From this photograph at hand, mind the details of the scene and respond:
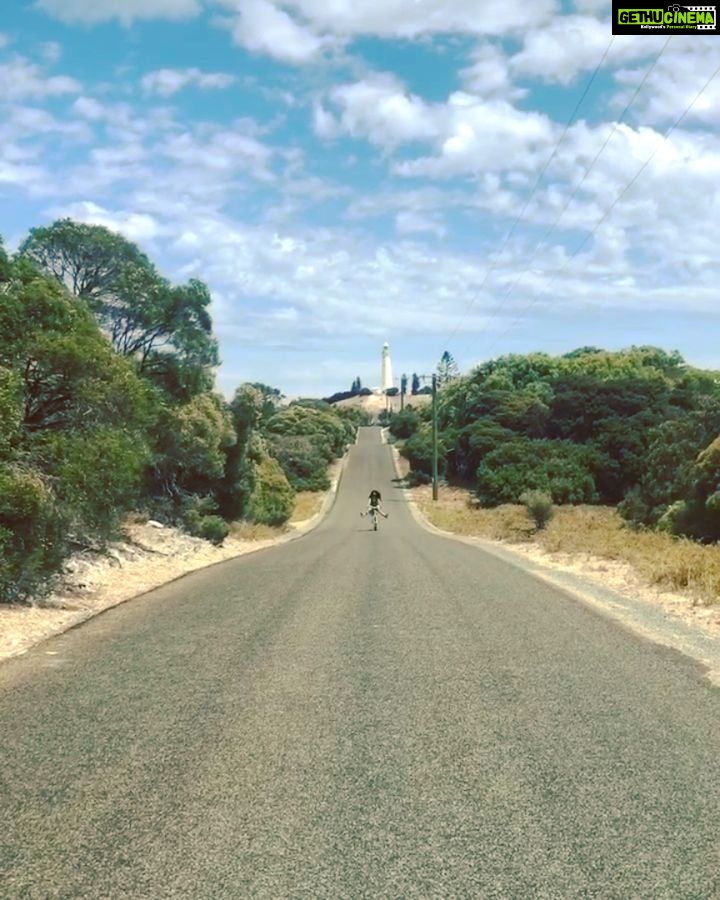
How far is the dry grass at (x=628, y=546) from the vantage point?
16.5 metres

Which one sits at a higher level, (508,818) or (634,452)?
(634,452)

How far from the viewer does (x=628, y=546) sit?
81.0 ft

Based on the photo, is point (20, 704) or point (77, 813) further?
point (20, 704)

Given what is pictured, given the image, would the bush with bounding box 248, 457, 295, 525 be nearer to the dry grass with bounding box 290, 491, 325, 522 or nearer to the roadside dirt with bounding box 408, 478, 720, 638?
the dry grass with bounding box 290, 491, 325, 522

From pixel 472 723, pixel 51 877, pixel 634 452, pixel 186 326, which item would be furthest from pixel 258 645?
pixel 634 452

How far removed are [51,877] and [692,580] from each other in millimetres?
14431

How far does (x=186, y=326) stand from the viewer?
96.5 feet

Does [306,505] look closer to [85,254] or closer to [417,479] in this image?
[417,479]

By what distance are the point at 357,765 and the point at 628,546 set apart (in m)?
20.3

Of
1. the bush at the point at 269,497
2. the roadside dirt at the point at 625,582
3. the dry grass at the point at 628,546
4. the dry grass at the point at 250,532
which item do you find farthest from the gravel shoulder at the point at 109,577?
the bush at the point at 269,497

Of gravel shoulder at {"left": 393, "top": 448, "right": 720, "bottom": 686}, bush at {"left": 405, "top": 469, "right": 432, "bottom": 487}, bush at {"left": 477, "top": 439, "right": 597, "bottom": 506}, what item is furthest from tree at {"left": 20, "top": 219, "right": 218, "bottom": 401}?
bush at {"left": 405, "top": 469, "right": 432, "bottom": 487}

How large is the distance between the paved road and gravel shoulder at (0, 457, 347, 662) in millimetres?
900

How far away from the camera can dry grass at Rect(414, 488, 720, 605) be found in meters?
16.5

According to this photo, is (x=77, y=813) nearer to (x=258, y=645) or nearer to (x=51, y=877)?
(x=51, y=877)
